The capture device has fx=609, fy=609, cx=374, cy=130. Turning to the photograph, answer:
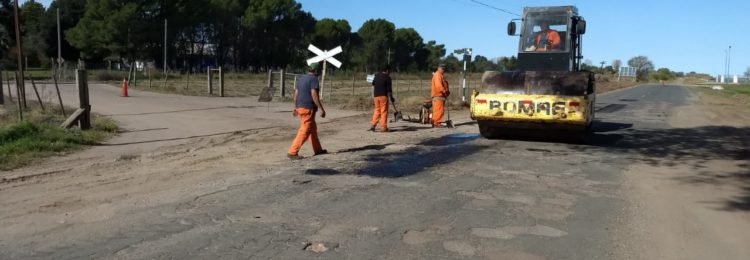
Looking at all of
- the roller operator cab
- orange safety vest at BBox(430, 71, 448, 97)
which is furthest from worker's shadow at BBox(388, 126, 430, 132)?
the roller operator cab

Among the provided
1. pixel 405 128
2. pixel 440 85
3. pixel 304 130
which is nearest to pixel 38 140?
pixel 304 130

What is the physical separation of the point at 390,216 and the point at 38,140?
7.28 m

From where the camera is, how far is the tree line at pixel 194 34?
6259 centimetres

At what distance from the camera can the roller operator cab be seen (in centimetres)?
1162

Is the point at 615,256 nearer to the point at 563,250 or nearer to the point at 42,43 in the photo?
the point at 563,250

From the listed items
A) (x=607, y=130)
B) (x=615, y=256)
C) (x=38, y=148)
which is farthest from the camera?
(x=607, y=130)

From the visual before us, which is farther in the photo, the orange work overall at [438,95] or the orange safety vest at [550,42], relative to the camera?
the orange work overall at [438,95]

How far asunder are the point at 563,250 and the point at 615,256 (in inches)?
16.3

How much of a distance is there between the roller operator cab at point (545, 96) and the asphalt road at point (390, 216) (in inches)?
70.3

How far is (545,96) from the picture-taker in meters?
11.7

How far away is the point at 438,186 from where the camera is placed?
764 cm

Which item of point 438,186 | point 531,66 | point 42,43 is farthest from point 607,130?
point 42,43

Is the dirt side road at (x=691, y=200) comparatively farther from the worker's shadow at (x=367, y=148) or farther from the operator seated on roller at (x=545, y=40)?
the worker's shadow at (x=367, y=148)

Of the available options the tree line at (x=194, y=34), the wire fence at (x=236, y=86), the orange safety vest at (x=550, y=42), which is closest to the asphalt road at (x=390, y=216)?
the orange safety vest at (x=550, y=42)
